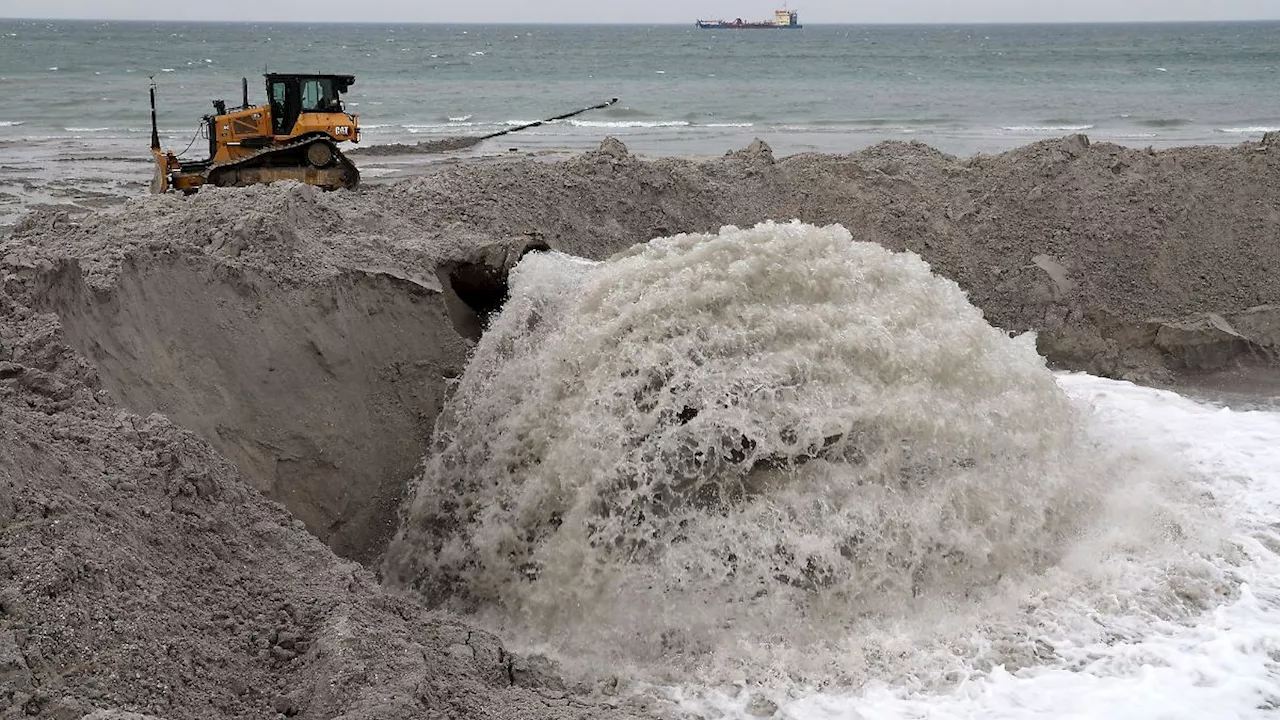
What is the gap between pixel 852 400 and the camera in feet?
19.0

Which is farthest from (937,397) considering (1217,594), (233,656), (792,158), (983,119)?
(983,119)

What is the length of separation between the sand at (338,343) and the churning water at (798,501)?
0.68m

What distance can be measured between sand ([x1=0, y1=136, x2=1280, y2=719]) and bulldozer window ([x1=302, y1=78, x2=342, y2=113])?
4466 millimetres

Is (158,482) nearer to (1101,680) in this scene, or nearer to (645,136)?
(1101,680)

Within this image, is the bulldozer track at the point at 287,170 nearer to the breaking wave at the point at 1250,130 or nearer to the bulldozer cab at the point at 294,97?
the bulldozer cab at the point at 294,97

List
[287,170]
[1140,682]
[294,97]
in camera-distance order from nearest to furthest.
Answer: [1140,682], [287,170], [294,97]

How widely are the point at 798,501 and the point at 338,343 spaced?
10.1ft

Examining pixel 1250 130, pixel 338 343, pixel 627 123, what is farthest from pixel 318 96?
pixel 1250 130

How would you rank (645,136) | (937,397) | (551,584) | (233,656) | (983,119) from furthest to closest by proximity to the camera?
1. (983,119)
2. (645,136)
3. (937,397)
4. (551,584)
5. (233,656)

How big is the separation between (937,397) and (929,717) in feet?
6.82

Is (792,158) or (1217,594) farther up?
(792,158)

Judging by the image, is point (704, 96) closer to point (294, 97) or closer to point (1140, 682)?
point (294, 97)

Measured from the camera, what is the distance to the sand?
3820 millimetres

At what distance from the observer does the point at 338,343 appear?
6699mm
